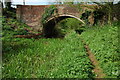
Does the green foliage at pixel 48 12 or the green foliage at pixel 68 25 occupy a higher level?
the green foliage at pixel 48 12

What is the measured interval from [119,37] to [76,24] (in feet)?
45.9

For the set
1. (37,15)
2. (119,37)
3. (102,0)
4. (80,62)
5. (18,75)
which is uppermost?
(102,0)

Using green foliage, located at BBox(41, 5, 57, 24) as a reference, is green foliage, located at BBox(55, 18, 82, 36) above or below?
below

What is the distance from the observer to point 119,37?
6.21 metres

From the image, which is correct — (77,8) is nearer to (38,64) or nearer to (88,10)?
(88,10)

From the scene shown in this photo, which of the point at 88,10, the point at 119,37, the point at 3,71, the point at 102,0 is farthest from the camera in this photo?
the point at 88,10

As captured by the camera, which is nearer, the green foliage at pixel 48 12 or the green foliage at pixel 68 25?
the green foliage at pixel 48 12

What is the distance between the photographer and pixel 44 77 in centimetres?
370

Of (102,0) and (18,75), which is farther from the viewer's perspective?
(102,0)

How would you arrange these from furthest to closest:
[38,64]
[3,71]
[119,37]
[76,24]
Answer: [76,24] < [119,37] < [38,64] < [3,71]

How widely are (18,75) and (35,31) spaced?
9.34m

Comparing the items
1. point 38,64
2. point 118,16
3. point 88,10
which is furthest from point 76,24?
point 38,64

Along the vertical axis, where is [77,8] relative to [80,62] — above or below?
above

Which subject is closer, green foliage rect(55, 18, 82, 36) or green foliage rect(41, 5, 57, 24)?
green foliage rect(41, 5, 57, 24)
